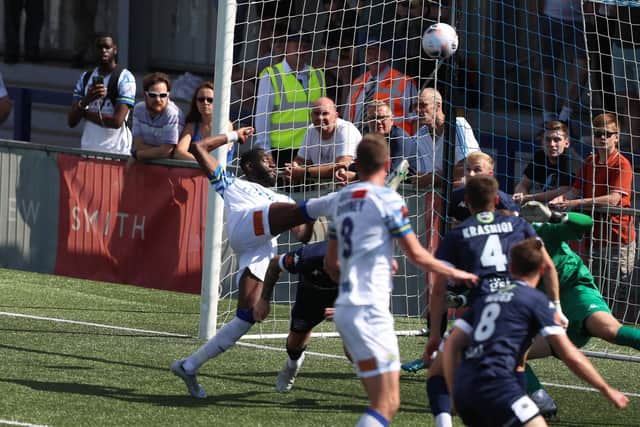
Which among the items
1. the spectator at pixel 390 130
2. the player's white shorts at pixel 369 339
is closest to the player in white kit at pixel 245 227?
the player's white shorts at pixel 369 339

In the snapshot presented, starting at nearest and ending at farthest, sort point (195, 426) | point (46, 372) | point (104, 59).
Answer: point (195, 426)
point (46, 372)
point (104, 59)

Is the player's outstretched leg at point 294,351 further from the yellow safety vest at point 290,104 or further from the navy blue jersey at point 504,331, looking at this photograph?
the yellow safety vest at point 290,104

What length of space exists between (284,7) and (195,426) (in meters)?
5.57

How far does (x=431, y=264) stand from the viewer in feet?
21.7

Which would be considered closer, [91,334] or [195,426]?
[195,426]

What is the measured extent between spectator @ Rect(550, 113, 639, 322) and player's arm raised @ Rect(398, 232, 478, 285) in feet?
17.4

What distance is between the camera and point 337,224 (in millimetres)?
6805

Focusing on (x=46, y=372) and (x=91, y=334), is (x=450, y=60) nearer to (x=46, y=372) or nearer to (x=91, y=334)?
(x=91, y=334)

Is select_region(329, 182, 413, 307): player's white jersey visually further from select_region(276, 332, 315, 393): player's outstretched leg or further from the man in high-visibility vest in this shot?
the man in high-visibility vest

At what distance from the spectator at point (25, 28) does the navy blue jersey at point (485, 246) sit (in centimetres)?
1592

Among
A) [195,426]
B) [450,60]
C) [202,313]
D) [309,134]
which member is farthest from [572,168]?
[195,426]

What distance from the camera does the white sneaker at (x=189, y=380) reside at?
8844 mm

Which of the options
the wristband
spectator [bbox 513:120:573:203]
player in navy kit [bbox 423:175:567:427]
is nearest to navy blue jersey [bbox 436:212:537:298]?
player in navy kit [bbox 423:175:567:427]

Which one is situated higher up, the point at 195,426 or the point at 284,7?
the point at 284,7
